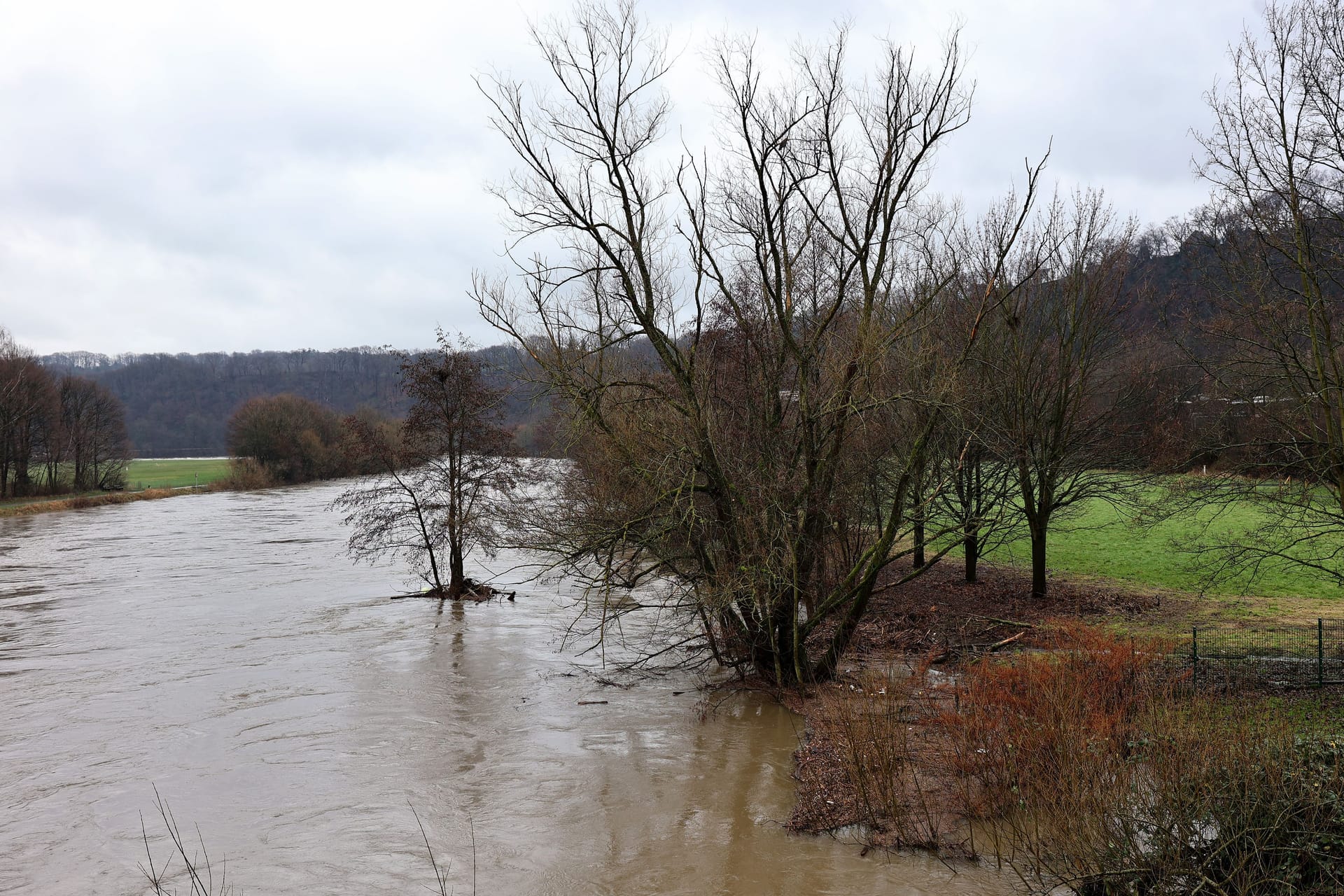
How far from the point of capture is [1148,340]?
29.2 metres

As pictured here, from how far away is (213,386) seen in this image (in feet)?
505

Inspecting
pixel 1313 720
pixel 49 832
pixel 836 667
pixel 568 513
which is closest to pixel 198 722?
pixel 49 832

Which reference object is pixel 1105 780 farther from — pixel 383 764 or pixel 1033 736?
pixel 383 764

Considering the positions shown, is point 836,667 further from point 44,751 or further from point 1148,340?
point 1148,340

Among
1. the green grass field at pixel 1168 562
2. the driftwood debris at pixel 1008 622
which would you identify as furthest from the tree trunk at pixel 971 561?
the driftwood debris at pixel 1008 622

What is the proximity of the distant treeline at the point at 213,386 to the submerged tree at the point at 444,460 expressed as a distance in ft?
307

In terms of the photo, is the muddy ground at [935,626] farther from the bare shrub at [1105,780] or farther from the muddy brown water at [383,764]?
the bare shrub at [1105,780]

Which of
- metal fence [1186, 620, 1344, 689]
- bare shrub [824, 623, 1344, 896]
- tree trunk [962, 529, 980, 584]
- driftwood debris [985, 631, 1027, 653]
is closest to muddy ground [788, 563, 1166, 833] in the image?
driftwood debris [985, 631, 1027, 653]

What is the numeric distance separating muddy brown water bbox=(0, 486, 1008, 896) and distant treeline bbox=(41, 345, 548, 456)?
99.8 meters

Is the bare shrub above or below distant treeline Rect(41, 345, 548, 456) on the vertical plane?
below

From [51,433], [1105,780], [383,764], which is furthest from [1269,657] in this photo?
[51,433]

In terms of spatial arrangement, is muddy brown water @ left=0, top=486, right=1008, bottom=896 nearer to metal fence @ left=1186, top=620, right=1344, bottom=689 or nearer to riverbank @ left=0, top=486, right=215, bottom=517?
metal fence @ left=1186, top=620, right=1344, bottom=689

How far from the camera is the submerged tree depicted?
27.8 metres

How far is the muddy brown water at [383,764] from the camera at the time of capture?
10.0 metres
